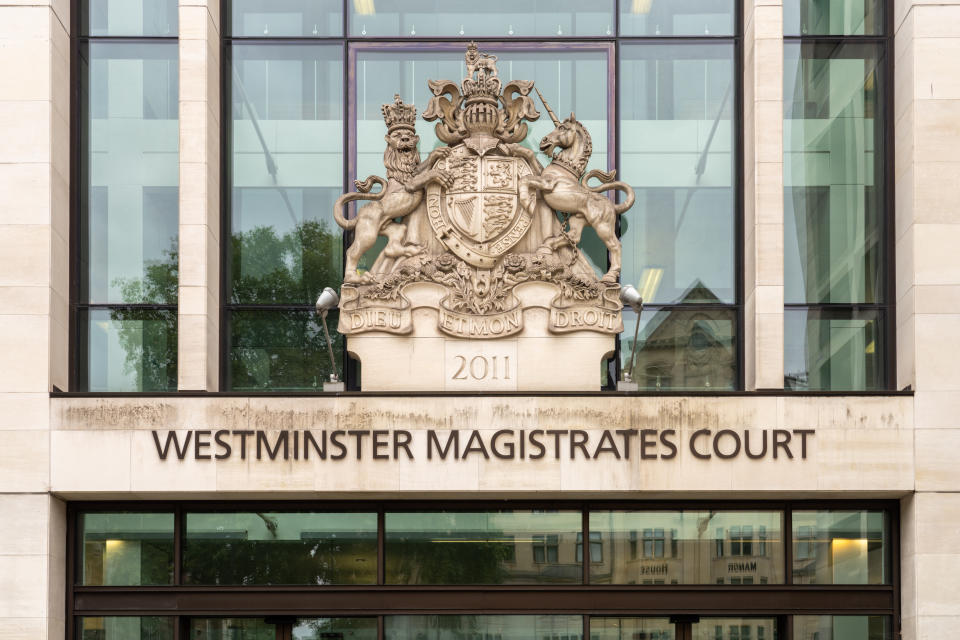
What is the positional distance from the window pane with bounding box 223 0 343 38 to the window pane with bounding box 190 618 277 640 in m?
8.97

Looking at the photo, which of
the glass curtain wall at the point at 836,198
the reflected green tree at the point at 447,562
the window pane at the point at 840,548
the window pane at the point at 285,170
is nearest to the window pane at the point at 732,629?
the window pane at the point at 840,548

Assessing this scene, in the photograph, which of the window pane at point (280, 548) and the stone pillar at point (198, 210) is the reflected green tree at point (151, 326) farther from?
the window pane at point (280, 548)

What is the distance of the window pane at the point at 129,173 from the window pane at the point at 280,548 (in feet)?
11.7

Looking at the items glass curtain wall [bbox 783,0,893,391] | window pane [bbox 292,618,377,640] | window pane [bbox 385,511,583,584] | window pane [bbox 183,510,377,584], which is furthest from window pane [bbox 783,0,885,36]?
window pane [bbox 292,618,377,640]

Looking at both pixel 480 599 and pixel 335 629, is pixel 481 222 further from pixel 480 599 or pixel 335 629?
pixel 335 629

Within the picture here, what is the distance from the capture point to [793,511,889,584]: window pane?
18.6m

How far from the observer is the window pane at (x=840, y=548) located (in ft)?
61.1

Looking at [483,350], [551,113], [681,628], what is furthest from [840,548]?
[551,113]

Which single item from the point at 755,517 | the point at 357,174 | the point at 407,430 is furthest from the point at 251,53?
the point at 755,517

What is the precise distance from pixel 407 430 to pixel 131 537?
14.7ft

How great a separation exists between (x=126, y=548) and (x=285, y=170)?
20.2ft

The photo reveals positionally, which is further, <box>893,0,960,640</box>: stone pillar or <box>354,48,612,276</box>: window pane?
<box>354,48,612,276</box>: window pane

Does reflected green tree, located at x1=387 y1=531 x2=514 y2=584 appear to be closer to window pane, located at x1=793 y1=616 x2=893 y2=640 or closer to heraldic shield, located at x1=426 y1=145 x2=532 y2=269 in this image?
heraldic shield, located at x1=426 y1=145 x2=532 y2=269

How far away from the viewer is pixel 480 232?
737 inches
